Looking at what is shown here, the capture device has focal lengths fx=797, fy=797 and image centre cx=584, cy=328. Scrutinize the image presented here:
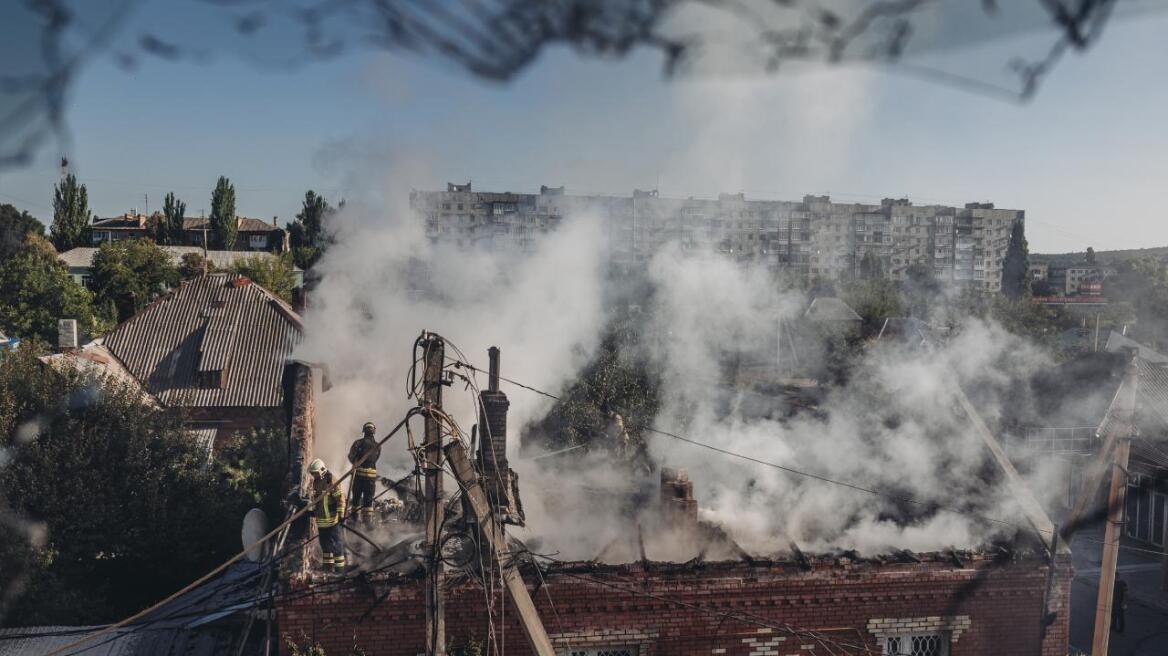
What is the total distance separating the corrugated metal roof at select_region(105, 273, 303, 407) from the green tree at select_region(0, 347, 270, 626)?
8.38 m

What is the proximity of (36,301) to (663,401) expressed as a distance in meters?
32.0

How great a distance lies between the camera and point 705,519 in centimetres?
1035

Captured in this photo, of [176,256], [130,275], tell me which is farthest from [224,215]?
[130,275]

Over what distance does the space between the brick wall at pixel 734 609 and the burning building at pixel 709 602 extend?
0.04ft

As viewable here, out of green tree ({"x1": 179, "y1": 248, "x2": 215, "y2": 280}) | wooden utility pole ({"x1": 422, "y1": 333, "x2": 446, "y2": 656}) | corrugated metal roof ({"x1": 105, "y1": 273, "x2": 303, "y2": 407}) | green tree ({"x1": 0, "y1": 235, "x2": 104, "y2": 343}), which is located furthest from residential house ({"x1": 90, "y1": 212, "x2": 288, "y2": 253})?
wooden utility pole ({"x1": 422, "y1": 333, "x2": 446, "y2": 656})

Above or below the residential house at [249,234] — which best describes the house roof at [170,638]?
below

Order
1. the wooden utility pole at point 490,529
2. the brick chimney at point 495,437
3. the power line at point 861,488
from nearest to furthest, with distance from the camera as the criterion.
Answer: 1. the wooden utility pole at point 490,529
2. the brick chimney at point 495,437
3. the power line at point 861,488

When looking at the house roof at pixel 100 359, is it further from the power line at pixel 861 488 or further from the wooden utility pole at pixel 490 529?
the wooden utility pole at pixel 490 529

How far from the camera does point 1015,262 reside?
61031 millimetres

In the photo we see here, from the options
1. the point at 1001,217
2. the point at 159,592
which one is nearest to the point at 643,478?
the point at 159,592

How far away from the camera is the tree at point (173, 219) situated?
198 ft

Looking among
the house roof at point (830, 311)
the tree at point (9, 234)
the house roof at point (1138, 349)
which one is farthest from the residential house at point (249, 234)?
the house roof at point (1138, 349)

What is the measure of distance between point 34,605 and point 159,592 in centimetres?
223

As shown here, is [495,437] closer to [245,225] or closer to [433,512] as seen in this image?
[433,512]
